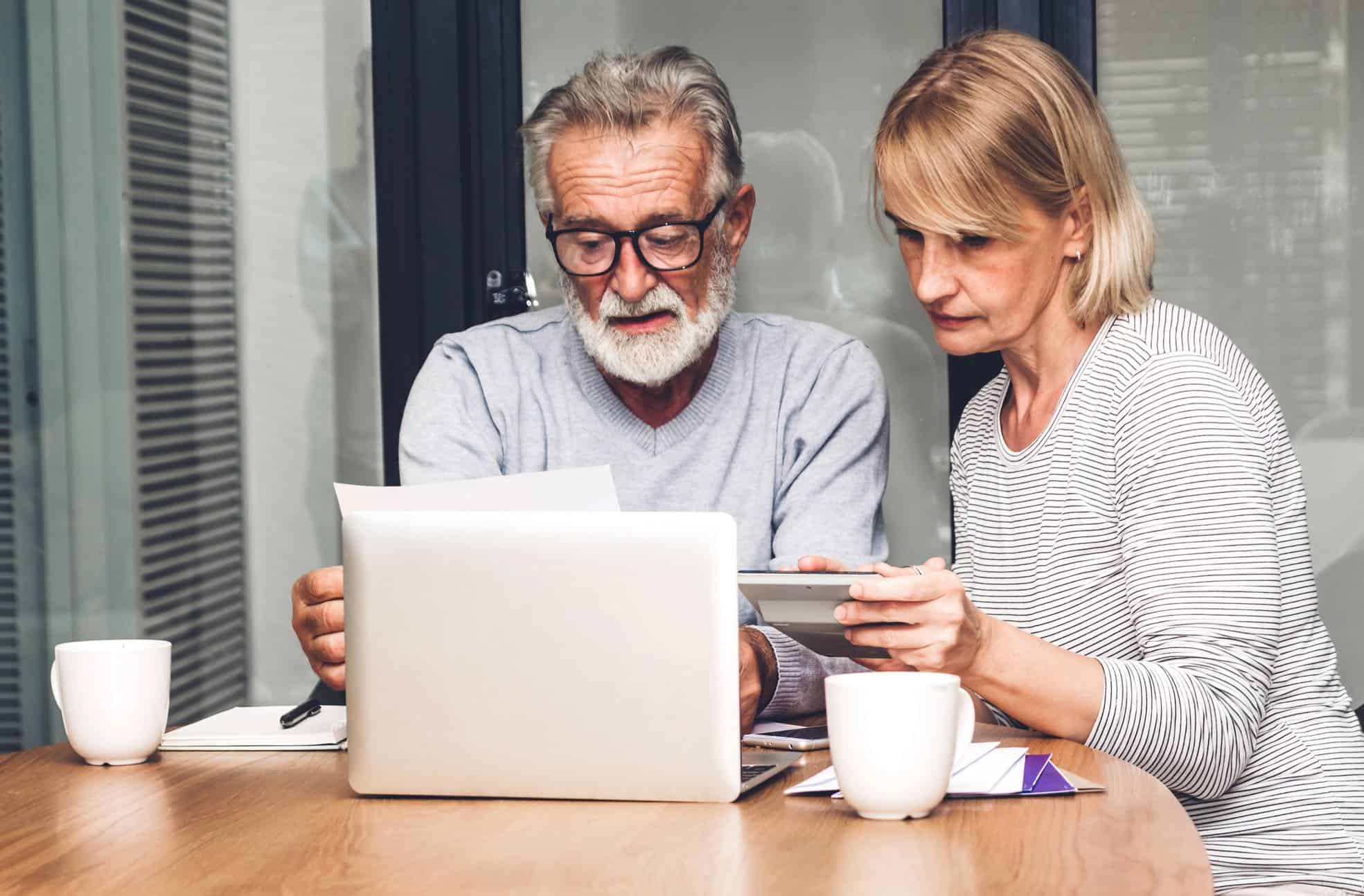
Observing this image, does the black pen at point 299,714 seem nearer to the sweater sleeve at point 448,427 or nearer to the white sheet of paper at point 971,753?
the sweater sleeve at point 448,427

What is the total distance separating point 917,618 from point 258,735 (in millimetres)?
660

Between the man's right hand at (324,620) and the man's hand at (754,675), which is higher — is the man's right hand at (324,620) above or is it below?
above

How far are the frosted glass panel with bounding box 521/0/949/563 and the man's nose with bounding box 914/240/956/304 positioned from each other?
0.82 metres

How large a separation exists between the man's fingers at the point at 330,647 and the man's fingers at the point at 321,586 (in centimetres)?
4

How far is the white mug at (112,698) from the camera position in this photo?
4.62ft

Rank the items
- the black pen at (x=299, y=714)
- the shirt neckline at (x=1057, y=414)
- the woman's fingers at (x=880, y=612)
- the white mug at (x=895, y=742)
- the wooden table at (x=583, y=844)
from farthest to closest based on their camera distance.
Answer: the shirt neckline at (x=1057, y=414)
the black pen at (x=299, y=714)
the woman's fingers at (x=880, y=612)
the white mug at (x=895, y=742)
the wooden table at (x=583, y=844)

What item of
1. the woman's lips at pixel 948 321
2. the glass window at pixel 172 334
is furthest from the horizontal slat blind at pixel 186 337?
the woman's lips at pixel 948 321

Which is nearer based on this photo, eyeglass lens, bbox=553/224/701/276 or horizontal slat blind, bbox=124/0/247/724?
eyeglass lens, bbox=553/224/701/276

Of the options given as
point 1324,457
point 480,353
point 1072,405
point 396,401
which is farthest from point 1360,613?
point 396,401

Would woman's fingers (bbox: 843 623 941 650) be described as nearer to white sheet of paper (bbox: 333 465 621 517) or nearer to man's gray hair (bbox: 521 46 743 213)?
white sheet of paper (bbox: 333 465 621 517)

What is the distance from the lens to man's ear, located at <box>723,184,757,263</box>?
230cm

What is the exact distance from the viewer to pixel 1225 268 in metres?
2.59

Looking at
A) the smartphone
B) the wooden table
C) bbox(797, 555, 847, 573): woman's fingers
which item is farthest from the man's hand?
the wooden table

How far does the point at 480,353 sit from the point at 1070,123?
0.91 meters
